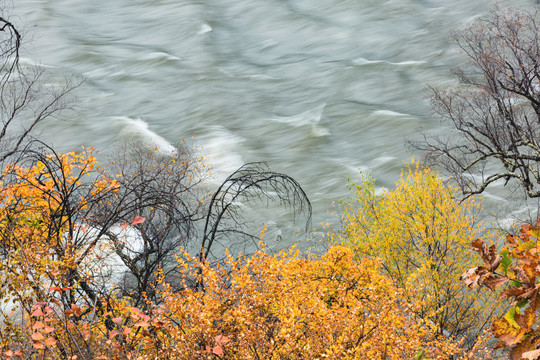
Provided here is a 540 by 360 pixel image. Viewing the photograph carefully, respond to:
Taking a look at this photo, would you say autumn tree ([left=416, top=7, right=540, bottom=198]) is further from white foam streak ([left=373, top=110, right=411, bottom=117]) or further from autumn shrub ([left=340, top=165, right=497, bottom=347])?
white foam streak ([left=373, top=110, right=411, bottom=117])

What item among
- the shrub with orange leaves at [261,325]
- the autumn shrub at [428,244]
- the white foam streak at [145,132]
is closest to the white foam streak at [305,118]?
the white foam streak at [145,132]

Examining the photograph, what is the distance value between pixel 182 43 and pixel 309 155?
1994 centimetres

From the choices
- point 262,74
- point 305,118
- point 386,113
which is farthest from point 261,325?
point 262,74

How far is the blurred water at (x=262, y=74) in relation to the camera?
41594 millimetres

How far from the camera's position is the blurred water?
41.6m

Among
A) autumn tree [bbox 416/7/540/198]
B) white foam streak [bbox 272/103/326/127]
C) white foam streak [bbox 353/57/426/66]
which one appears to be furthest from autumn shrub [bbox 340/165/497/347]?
white foam streak [bbox 353/57/426/66]

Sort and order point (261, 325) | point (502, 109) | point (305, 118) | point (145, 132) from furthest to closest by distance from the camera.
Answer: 1. point (305, 118)
2. point (145, 132)
3. point (502, 109)
4. point (261, 325)

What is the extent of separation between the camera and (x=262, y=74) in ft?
166

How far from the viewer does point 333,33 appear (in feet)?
182

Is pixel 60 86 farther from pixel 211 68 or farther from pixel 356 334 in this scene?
pixel 356 334

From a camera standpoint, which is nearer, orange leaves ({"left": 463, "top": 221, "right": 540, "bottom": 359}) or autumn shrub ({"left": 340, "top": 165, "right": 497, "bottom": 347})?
orange leaves ({"left": 463, "top": 221, "right": 540, "bottom": 359})

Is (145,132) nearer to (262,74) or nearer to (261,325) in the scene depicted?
(262,74)

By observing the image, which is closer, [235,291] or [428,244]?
[235,291]

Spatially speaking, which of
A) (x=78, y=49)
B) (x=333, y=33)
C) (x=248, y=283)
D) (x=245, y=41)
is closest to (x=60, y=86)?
(x=78, y=49)
